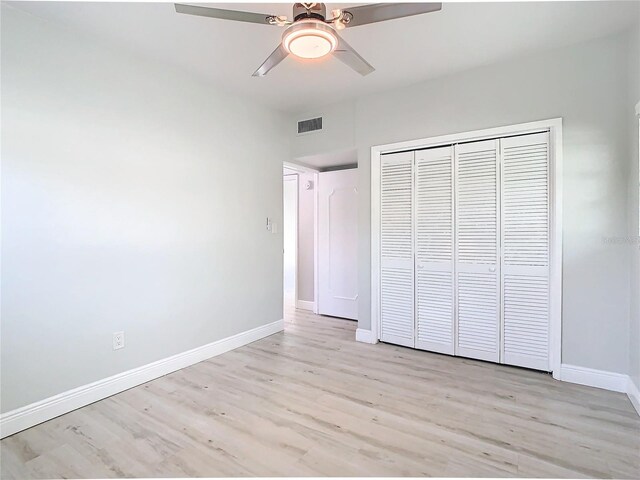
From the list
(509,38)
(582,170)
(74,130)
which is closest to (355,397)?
(582,170)

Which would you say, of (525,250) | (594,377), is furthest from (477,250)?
(594,377)

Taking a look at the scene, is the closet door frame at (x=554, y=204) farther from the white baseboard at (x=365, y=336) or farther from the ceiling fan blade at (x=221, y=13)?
the ceiling fan blade at (x=221, y=13)

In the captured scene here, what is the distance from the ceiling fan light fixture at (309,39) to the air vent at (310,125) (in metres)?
2.04

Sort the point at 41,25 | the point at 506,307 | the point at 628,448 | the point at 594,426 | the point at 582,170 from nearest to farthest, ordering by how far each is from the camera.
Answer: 1. the point at 628,448
2. the point at 594,426
3. the point at 41,25
4. the point at 582,170
5. the point at 506,307

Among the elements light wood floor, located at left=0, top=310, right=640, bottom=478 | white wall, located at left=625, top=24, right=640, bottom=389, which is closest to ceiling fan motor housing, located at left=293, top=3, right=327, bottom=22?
white wall, located at left=625, top=24, right=640, bottom=389

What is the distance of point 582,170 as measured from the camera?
260cm

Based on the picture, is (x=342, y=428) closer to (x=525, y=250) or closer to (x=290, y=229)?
(x=525, y=250)

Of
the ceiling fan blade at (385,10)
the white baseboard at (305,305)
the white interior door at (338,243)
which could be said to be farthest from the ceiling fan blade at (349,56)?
the white baseboard at (305,305)

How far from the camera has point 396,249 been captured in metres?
3.53

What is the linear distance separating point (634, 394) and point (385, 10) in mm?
2913

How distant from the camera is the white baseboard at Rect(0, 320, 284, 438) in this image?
2066 mm

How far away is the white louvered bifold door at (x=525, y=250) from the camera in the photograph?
2.78 metres

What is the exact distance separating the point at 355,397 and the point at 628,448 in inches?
60.7

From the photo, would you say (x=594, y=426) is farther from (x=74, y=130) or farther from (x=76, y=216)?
(x=74, y=130)
